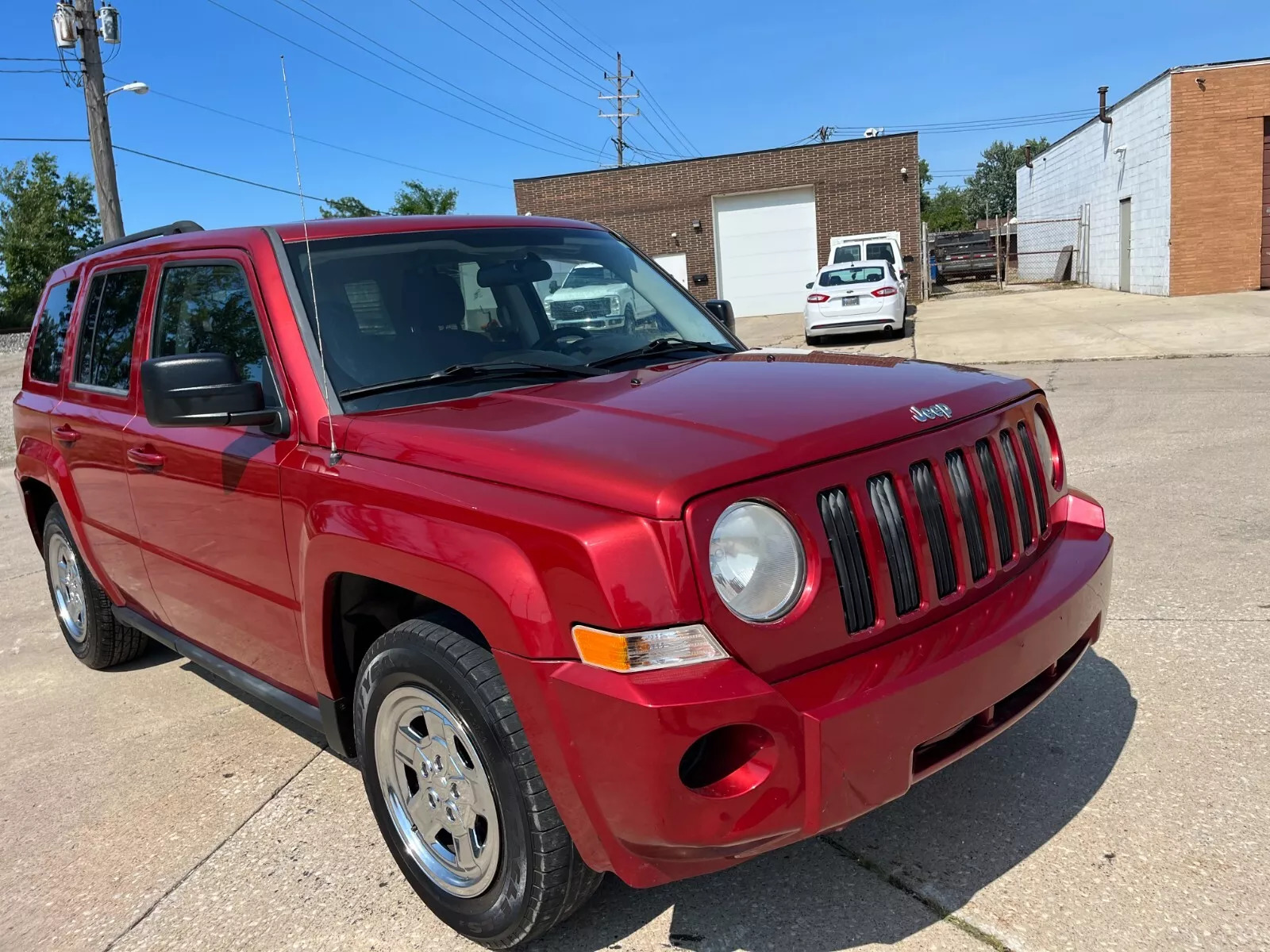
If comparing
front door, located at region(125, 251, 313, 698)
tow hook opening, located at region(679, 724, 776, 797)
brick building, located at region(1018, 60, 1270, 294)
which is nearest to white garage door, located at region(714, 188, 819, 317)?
brick building, located at region(1018, 60, 1270, 294)

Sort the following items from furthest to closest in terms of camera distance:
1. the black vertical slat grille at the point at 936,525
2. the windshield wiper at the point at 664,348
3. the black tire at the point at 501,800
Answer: the windshield wiper at the point at 664,348
the black vertical slat grille at the point at 936,525
the black tire at the point at 501,800

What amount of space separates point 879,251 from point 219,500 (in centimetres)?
2457

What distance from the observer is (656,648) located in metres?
1.98

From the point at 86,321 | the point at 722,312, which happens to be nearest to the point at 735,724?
the point at 722,312

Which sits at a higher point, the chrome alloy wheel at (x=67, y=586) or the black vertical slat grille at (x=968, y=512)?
the black vertical slat grille at (x=968, y=512)

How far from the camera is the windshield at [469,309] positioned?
2.96 meters

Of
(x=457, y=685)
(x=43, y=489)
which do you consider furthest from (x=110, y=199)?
(x=457, y=685)

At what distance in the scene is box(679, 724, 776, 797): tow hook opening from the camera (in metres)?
1.99

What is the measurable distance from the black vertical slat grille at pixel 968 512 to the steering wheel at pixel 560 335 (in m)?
1.36

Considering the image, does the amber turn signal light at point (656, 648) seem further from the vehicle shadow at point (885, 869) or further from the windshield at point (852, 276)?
the windshield at point (852, 276)

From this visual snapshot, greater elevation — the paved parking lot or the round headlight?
the round headlight

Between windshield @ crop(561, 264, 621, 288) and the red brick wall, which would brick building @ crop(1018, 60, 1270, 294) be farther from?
windshield @ crop(561, 264, 621, 288)

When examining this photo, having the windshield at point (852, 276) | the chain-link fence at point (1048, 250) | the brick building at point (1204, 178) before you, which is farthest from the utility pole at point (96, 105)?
the chain-link fence at point (1048, 250)

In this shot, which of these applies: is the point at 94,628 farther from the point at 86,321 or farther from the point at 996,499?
the point at 996,499
